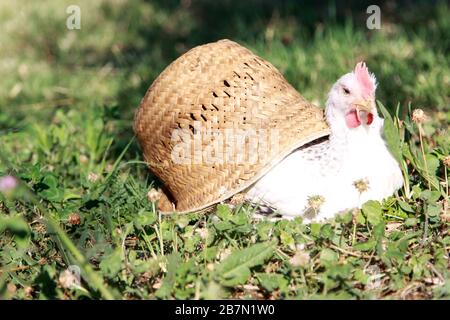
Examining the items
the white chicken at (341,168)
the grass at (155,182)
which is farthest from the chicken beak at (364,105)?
the grass at (155,182)

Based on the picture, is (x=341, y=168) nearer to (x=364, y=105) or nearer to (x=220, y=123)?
(x=364, y=105)

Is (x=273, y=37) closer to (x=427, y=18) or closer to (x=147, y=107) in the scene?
(x=427, y=18)

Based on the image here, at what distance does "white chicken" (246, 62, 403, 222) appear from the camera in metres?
2.74

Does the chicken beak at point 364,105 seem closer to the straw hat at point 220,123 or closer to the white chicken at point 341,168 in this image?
the white chicken at point 341,168

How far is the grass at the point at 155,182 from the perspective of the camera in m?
2.43

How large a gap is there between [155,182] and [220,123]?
625mm

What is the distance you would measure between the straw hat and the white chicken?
7 cm

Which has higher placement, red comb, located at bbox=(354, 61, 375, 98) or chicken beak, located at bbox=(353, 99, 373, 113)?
red comb, located at bbox=(354, 61, 375, 98)

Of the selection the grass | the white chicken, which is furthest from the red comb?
the grass

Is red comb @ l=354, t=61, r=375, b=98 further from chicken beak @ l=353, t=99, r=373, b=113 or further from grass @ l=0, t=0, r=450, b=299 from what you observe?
grass @ l=0, t=0, r=450, b=299

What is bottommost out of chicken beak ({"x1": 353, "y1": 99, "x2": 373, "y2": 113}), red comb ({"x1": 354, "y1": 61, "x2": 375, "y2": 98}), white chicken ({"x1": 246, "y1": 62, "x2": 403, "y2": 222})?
white chicken ({"x1": 246, "y1": 62, "x2": 403, "y2": 222})

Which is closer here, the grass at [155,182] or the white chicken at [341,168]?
the grass at [155,182]

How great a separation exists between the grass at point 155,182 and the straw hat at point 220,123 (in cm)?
16
